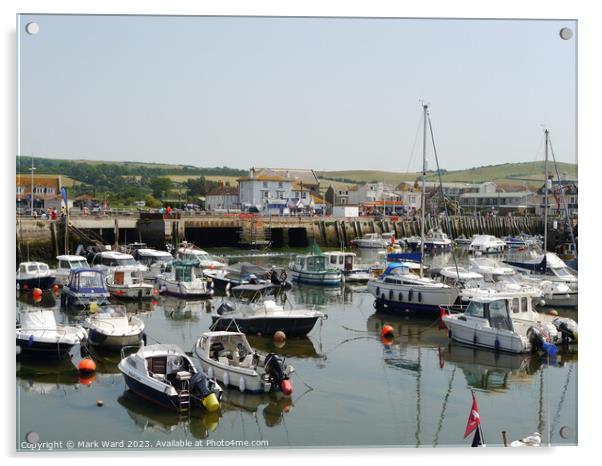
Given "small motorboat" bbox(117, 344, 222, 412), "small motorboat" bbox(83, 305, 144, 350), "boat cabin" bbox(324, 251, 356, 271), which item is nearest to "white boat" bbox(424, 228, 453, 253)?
"boat cabin" bbox(324, 251, 356, 271)

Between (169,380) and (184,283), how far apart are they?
14.7 meters

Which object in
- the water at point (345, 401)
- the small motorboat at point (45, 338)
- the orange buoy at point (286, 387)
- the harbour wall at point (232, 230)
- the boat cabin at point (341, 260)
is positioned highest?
the harbour wall at point (232, 230)

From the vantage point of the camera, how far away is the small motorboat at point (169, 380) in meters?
14.6

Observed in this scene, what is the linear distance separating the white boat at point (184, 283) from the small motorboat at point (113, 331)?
29.4ft

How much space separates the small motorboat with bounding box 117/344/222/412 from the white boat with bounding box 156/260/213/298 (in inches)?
532

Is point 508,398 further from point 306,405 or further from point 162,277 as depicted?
point 162,277

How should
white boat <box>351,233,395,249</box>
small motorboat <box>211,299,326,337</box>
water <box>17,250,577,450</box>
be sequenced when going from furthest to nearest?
1. white boat <box>351,233,395,249</box>
2. small motorboat <box>211,299,326,337</box>
3. water <box>17,250,577,450</box>

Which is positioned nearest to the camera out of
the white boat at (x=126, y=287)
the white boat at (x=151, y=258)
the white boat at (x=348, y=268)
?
the white boat at (x=126, y=287)

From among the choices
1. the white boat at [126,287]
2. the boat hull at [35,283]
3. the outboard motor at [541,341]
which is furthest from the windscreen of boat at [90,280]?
the outboard motor at [541,341]

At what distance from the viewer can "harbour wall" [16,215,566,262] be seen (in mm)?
45375

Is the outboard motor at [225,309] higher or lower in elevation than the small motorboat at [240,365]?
higher

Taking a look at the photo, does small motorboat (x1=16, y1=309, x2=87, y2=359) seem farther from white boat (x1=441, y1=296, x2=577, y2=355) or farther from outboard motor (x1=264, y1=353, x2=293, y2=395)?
white boat (x1=441, y1=296, x2=577, y2=355)

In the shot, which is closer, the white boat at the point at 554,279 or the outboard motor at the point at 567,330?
the outboard motor at the point at 567,330

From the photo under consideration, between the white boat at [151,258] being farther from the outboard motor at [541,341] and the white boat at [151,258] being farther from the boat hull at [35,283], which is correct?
the outboard motor at [541,341]
